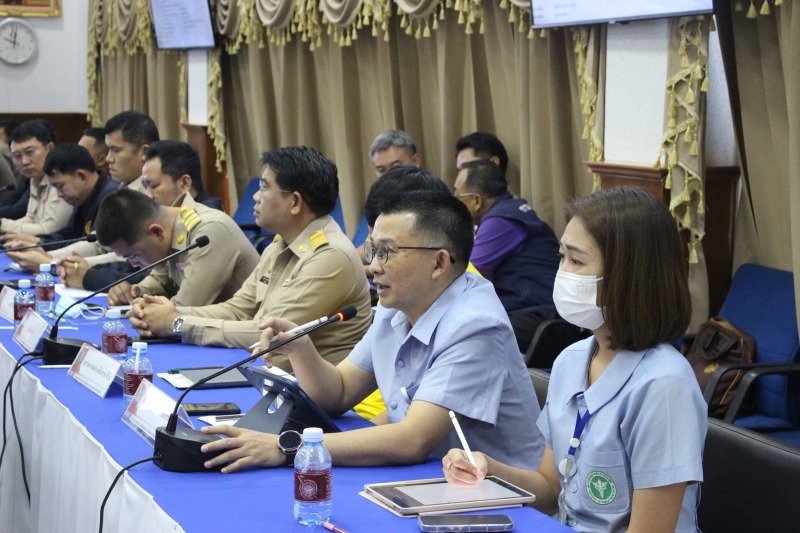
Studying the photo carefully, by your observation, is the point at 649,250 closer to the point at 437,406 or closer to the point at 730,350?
the point at 437,406

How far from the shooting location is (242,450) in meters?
1.87

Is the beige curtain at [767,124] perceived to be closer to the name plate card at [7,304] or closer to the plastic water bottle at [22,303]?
the plastic water bottle at [22,303]

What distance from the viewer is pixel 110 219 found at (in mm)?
3436

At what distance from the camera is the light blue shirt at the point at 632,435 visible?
163cm

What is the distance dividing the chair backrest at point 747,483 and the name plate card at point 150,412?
100 centimetres

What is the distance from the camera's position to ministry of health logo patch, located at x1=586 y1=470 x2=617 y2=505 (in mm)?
1714

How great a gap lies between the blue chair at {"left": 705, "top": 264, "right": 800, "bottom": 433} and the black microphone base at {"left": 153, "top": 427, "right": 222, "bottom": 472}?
5.32ft

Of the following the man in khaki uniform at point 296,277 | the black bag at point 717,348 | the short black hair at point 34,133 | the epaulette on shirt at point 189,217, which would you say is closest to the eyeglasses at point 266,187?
the man in khaki uniform at point 296,277

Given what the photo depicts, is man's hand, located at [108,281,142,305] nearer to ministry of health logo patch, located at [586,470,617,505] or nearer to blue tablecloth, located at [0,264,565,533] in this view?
blue tablecloth, located at [0,264,565,533]

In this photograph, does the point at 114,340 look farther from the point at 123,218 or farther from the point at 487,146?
the point at 487,146

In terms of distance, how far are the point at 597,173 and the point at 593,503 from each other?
91.9 inches

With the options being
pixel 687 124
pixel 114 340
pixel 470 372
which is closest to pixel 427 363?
pixel 470 372

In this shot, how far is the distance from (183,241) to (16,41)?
7.14m

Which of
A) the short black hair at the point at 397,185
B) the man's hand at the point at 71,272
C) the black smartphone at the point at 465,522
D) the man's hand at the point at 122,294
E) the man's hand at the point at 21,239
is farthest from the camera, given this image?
the man's hand at the point at 21,239
